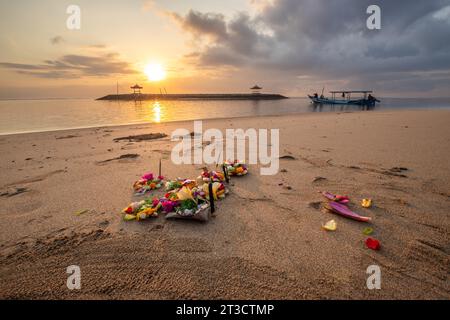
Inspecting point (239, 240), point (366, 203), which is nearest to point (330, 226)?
point (366, 203)

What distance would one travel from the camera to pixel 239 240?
245 centimetres

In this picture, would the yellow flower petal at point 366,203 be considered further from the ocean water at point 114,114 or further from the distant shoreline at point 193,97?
the distant shoreline at point 193,97

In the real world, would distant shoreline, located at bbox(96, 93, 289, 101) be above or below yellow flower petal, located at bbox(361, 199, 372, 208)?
above

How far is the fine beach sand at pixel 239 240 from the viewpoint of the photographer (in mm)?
1873

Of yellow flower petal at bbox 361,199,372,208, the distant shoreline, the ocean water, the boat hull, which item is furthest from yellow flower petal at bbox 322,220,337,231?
the distant shoreline

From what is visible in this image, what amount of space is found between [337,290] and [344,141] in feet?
21.8

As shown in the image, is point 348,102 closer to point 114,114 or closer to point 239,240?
point 114,114

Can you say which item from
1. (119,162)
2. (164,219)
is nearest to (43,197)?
(119,162)

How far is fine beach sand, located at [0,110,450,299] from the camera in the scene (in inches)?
73.7

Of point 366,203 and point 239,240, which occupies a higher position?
point 366,203

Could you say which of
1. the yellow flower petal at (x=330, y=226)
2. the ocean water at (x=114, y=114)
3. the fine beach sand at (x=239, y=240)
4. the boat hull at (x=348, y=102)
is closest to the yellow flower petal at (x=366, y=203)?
the fine beach sand at (x=239, y=240)

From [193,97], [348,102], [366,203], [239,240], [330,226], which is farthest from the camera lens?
[193,97]

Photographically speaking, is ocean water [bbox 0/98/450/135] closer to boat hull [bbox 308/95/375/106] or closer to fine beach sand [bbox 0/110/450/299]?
boat hull [bbox 308/95/375/106]
